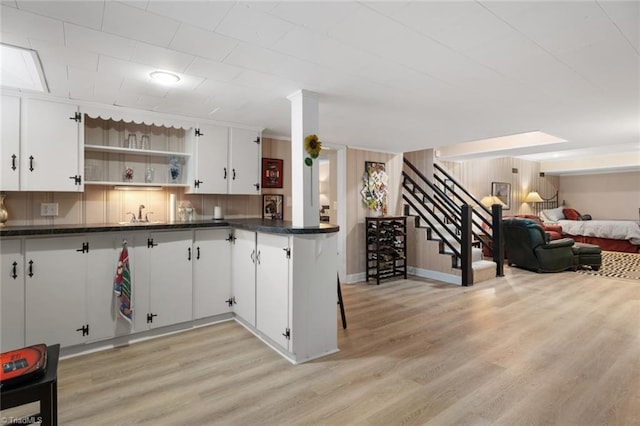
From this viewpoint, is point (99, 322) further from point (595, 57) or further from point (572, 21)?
point (595, 57)

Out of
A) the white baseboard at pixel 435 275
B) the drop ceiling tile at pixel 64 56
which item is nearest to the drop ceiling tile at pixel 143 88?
the drop ceiling tile at pixel 64 56

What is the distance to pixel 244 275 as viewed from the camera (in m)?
3.37

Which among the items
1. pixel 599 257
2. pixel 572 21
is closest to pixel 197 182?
pixel 572 21

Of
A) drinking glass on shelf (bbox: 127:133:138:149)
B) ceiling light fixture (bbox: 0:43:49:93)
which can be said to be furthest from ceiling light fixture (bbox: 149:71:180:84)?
drinking glass on shelf (bbox: 127:133:138:149)

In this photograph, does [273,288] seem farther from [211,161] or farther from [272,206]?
[272,206]

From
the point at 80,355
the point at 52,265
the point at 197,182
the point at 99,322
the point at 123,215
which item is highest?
the point at 197,182

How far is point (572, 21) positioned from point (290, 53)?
1590mm

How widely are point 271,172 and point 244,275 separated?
1661 millimetres

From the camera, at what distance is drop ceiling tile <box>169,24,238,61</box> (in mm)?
1846

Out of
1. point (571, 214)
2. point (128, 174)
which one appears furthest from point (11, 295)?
point (571, 214)

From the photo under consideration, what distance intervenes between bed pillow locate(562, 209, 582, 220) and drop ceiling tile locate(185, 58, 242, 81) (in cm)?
1153

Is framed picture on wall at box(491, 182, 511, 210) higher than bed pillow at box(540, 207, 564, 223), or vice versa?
framed picture on wall at box(491, 182, 511, 210)

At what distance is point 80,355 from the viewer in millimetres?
2787

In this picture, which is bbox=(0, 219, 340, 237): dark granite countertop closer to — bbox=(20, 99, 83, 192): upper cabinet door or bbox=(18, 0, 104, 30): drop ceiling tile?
bbox=(20, 99, 83, 192): upper cabinet door
